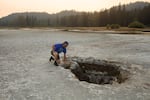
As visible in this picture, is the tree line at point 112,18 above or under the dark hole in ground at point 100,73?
above

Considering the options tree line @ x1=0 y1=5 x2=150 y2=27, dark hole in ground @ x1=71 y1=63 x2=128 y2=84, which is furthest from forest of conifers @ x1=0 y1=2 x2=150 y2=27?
dark hole in ground @ x1=71 y1=63 x2=128 y2=84

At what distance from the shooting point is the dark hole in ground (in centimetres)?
977

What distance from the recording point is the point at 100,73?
10.8m

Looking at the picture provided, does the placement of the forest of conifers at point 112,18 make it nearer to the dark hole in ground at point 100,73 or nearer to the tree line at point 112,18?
the tree line at point 112,18

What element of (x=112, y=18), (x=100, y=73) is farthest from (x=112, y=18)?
(x=100, y=73)

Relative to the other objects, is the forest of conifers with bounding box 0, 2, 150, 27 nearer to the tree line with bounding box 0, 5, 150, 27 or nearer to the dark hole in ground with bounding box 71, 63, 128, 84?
the tree line with bounding box 0, 5, 150, 27

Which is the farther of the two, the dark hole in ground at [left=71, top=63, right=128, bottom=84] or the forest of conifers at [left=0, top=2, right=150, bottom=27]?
the forest of conifers at [left=0, top=2, right=150, bottom=27]

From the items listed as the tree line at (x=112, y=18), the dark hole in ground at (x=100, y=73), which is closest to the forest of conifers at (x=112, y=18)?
the tree line at (x=112, y=18)

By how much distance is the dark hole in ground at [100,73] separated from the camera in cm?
977

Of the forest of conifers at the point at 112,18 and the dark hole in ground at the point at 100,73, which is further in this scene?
the forest of conifers at the point at 112,18

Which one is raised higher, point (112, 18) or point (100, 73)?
point (112, 18)

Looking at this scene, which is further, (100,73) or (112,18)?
(112,18)

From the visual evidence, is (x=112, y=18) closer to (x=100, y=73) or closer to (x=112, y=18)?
(x=112, y=18)

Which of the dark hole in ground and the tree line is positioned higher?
the tree line
